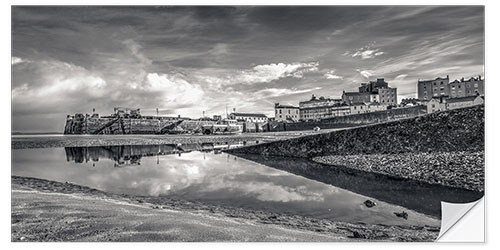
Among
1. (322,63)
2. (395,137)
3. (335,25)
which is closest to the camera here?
(335,25)

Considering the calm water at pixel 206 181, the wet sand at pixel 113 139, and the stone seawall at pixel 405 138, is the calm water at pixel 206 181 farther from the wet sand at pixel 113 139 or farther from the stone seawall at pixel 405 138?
the stone seawall at pixel 405 138

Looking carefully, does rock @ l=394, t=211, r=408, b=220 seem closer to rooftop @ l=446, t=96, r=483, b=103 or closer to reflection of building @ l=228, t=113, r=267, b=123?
rooftop @ l=446, t=96, r=483, b=103

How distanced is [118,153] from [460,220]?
6979mm

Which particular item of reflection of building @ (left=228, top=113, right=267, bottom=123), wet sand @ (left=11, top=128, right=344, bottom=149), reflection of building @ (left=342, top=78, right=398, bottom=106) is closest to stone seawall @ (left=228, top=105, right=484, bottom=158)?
wet sand @ (left=11, top=128, right=344, bottom=149)

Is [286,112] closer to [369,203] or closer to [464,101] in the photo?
[369,203]

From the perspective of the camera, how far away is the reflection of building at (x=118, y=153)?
7.00 meters

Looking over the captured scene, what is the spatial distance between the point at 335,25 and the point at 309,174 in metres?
3.29

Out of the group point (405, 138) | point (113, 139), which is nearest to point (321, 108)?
point (405, 138)

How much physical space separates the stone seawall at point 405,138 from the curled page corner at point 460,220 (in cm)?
136

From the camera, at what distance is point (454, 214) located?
4.31 meters

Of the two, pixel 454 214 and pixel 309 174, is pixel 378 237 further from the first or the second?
pixel 309 174

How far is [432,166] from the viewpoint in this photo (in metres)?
6.12

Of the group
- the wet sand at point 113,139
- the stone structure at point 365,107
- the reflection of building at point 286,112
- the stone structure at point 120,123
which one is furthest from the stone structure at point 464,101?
the stone structure at point 120,123
